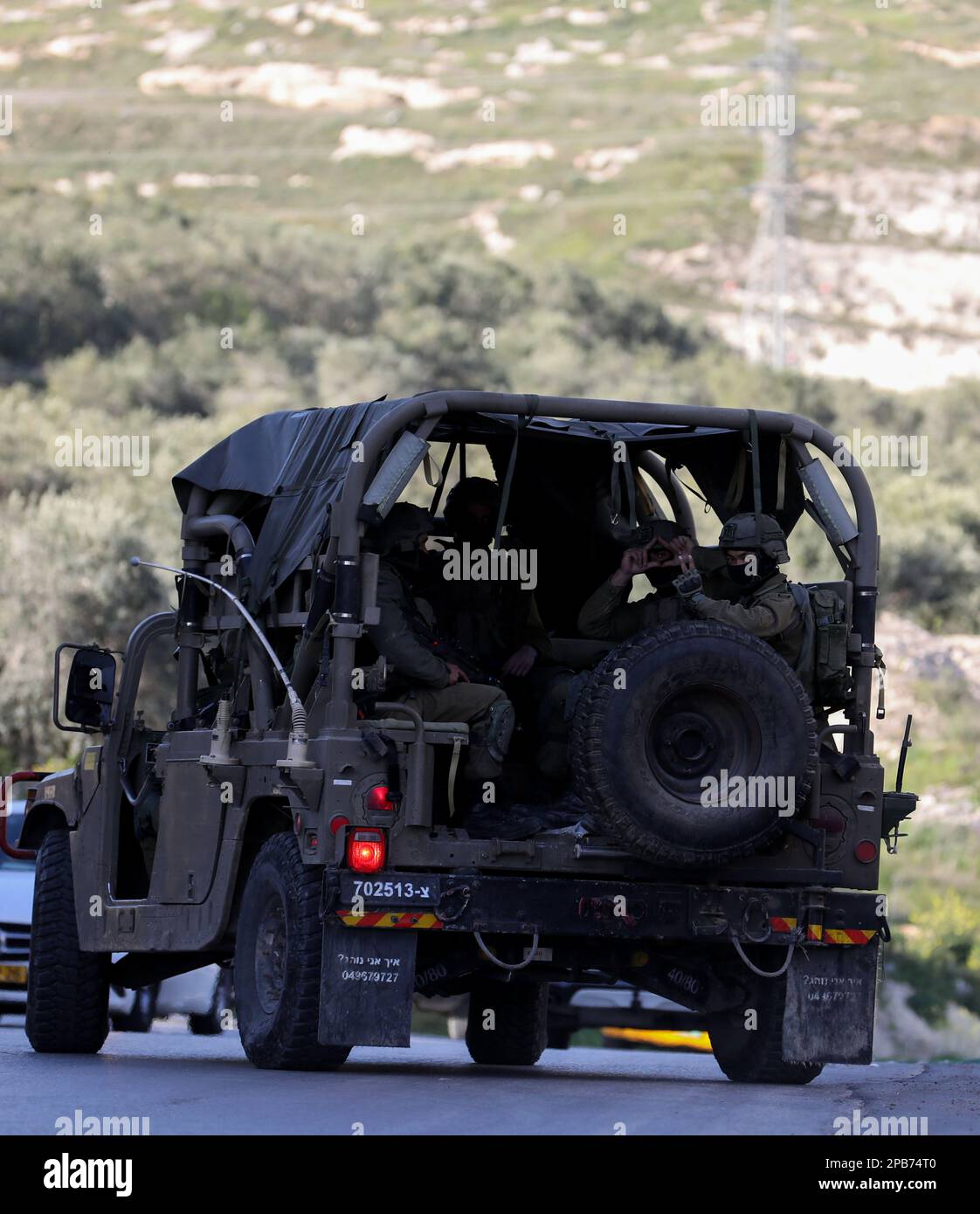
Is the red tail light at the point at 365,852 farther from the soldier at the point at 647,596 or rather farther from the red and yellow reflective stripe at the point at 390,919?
the soldier at the point at 647,596

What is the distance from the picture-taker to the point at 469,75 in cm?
11175

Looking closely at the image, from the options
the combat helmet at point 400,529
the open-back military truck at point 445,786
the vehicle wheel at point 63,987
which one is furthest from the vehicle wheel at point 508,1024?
the combat helmet at point 400,529

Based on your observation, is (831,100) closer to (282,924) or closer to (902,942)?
(902,942)

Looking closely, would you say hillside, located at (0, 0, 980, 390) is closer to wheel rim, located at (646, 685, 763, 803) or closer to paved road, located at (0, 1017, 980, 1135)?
paved road, located at (0, 1017, 980, 1135)

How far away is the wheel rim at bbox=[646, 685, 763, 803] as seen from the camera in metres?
10.7

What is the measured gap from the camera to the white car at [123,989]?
1734cm

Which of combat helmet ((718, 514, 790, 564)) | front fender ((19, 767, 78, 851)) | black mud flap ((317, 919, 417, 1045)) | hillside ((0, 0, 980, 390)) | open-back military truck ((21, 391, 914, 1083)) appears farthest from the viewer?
hillside ((0, 0, 980, 390))

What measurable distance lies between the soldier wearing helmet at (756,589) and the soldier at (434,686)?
3.45 feet

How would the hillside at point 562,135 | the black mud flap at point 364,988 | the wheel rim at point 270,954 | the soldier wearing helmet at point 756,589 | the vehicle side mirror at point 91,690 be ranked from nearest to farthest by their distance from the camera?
the black mud flap at point 364,988 < the wheel rim at point 270,954 < the soldier wearing helmet at point 756,589 < the vehicle side mirror at point 91,690 < the hillside at point 562,135

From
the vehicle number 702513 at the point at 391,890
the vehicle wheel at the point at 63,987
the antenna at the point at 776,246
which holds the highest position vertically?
the antenna at the point at 776,246

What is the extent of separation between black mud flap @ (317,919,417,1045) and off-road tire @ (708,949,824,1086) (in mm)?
1917

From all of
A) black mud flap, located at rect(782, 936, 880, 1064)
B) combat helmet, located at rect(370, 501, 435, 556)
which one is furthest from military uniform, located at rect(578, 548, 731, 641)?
black mud flap, located at rect(782, 936, 880, 1064)

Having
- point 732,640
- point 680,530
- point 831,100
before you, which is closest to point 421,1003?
point 680,530

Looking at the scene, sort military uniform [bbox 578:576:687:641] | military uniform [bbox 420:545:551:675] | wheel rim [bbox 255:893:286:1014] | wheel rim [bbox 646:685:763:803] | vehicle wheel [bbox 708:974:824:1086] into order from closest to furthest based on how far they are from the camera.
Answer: wheel rim [bbox 646:685:763:803]
wheel rim [bbox 255:893:286:1014]
vehicle wheel [bbox 708:974:824:1086]
military uniform [bbox 578:576:687:641]
military uniform [bbox 420:545:551:675]
